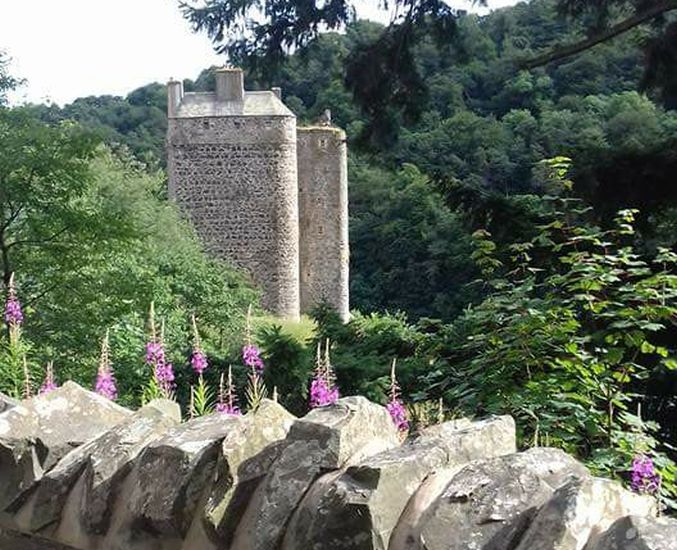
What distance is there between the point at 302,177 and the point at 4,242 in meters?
18.2

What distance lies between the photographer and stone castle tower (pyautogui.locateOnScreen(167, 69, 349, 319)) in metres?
29.7

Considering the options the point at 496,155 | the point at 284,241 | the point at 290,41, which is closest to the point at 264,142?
the point at 284,241

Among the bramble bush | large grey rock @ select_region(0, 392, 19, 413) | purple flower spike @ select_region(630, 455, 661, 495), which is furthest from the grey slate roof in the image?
large grey rock @ select_region(0, 392, 19, 413)

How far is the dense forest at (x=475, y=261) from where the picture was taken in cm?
412

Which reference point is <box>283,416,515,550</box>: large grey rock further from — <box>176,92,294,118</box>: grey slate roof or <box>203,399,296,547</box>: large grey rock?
<box>176,92,294,118</box>: grey slate roof

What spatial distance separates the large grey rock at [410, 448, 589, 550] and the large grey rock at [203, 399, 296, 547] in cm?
36

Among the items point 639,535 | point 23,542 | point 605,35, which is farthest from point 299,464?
point 605,35

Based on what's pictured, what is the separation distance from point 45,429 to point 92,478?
11.5 inches

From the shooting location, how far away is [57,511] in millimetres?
2098

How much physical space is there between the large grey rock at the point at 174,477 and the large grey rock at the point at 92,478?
80 mm

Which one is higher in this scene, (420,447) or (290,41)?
(290,41)

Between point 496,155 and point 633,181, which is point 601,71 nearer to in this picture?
point 496,155

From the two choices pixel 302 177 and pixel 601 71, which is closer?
pixel 302 177

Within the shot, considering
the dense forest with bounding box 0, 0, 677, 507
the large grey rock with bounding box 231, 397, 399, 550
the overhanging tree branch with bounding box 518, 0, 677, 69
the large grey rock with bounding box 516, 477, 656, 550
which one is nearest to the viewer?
the large grey rock with bounding box 516, 477, 656, 550
